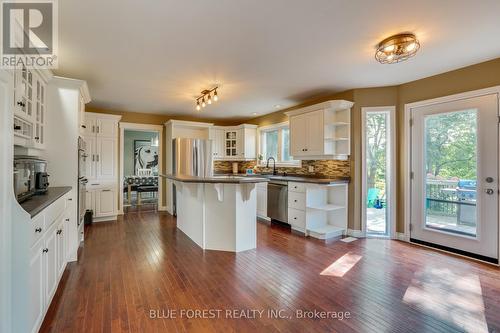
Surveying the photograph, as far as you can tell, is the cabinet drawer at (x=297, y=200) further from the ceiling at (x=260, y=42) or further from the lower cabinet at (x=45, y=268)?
the lower cabinet at (x=45, y=268)

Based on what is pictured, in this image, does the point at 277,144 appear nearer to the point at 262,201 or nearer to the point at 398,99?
the point at 262,201

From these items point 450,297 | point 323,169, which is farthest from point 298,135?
point 450,297

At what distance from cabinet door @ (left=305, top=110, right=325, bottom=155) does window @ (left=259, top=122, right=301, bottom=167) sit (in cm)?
89

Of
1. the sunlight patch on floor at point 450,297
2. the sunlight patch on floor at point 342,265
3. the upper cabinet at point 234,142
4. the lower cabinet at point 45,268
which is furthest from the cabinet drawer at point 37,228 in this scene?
the upper cabinet at point 234,142

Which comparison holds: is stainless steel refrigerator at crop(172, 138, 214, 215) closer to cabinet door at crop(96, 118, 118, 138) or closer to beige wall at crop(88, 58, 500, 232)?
cabinet door at crop(96, 118, 118, 138)

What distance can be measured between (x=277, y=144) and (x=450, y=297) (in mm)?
4293

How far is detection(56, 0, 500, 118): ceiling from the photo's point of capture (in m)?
2.00

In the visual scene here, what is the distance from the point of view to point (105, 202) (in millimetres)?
4992

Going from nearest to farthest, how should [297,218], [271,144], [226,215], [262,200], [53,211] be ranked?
[53,211] < [226,215] < [297,218] < [262,200] < [271,144]

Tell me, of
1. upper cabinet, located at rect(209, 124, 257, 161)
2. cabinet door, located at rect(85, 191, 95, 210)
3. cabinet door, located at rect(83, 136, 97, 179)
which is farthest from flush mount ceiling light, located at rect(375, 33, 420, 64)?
cabinet door, located at rect(85, 191, 95, 210)

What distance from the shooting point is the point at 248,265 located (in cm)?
292

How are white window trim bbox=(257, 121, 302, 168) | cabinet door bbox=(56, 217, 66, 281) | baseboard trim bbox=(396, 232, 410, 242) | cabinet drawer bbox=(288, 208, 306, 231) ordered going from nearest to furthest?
cabinet door bbox=(56, 217, 66, 281), baseboard trim bbox=(396, 232, 410, 242), cabinet drawer bbox=(288, 208, 306, 231), white window trim bbox=(257, 121, 302, 168)

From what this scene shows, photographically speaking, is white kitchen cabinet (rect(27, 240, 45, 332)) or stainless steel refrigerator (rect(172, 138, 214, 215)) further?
stainless steel refrigerator (rect(172, 138, 214, 215))

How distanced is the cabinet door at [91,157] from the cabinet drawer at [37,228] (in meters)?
3.46
